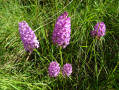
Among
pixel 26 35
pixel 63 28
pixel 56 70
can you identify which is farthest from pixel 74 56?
pixel 26 35

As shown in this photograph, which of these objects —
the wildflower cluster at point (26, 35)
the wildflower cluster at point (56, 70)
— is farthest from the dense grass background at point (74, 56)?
the wildflower cluster at point (26, 35)

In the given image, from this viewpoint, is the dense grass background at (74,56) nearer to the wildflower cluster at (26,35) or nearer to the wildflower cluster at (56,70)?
the wildflower cluster at (56,70)

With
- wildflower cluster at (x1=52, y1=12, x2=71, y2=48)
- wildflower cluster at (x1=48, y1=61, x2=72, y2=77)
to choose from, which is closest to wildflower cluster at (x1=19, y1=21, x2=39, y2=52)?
wildflower cluster at (x1=52, y1=12, x2=71, y2=48)

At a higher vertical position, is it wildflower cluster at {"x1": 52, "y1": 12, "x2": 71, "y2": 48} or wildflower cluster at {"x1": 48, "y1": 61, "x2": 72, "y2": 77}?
wildflower cluster at {"x1": 52, "y1": 12, "x2": 71, "y2": 48}

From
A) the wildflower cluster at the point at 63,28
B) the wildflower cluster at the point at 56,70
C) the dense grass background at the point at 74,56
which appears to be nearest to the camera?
the wildflower cluster at the point at 63,28

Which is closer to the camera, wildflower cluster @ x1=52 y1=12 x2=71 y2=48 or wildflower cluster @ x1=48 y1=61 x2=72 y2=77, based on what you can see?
wildflower cluster @ x1=52 y1=12 x2=71 y2=48

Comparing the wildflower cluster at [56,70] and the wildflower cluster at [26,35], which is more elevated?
the wildflower cluster at [26,35]

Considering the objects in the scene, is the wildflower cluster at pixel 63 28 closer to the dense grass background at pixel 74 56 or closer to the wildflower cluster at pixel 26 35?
the wildflower cluster at pixel 26 35

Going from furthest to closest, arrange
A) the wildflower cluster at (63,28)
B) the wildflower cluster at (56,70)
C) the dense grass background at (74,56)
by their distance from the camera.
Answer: the dense grass background at (74,56), the wildflower cluster at (56,70), the wildflower cluster at (63,28)

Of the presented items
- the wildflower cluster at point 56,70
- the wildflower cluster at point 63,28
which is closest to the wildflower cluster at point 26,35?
the wildflower cluster at point 63,28

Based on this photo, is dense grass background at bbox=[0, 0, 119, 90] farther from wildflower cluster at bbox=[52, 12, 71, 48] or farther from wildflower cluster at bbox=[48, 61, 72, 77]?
wildflower cluster at bbox=[52, 12, 71, 48]

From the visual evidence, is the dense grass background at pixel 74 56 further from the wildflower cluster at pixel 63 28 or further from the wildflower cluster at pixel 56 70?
the wildflower cluster at pixel 63 28

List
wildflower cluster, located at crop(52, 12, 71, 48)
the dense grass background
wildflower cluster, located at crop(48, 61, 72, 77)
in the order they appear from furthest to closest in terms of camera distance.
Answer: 1. the dense grass background
2. wildflower cluster, located at crop(48, 61, 72, 77)
3. wildflower cluster, located at crop(52, 12, 71, 48)

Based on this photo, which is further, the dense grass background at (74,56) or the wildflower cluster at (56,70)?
the dense grass background at (74,56)
